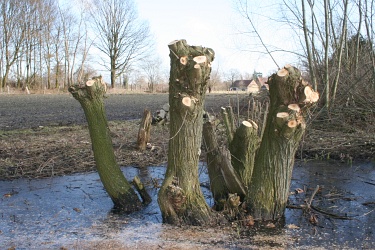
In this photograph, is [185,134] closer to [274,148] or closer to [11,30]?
[274,148]

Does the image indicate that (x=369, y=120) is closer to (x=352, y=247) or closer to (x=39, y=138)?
(x=352, y=247)

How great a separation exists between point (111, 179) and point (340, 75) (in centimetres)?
888

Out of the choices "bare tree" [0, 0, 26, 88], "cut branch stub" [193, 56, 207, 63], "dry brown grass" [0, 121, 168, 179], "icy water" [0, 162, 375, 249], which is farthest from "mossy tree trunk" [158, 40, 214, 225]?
"bare tree" [0, 0, 26, 88]

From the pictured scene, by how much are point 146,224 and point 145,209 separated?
1.71 feet

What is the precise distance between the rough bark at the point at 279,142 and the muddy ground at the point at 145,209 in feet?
0.85

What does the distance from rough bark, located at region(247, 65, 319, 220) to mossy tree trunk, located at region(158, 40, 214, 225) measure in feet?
1.91

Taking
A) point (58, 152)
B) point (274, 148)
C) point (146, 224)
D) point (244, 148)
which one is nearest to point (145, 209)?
point (146, 224)

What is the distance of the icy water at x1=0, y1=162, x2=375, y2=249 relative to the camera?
11.9 ft

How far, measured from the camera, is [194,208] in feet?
13.2

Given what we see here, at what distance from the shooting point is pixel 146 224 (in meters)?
4.12

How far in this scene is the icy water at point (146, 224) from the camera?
3621 millimetres

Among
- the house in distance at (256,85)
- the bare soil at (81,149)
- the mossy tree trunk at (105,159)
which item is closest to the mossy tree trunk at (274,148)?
the house in distance at (256,85)

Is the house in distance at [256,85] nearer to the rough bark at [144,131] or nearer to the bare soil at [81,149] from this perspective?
the bare soil at [81,149]

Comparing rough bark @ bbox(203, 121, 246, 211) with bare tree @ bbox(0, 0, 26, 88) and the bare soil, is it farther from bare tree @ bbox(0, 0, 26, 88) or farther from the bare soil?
bare tree @ bbox(0, 0, 26, 88)
